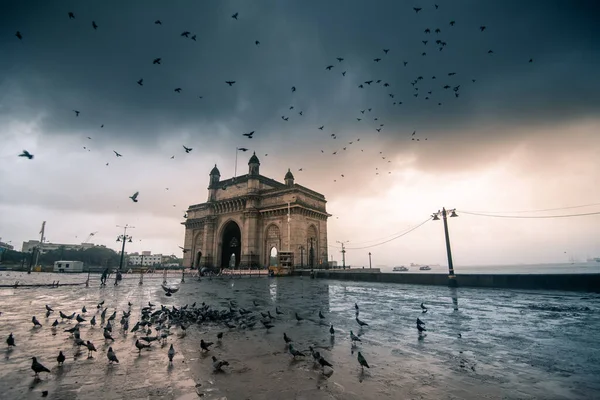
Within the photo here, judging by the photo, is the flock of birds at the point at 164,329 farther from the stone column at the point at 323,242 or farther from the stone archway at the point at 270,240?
the stone column at the point at 323,242

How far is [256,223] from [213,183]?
15821mm

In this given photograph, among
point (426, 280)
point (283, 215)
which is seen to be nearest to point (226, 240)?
point (283, 215)

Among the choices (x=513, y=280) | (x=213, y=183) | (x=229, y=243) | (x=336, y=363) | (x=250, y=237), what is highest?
(x=213, y=183)

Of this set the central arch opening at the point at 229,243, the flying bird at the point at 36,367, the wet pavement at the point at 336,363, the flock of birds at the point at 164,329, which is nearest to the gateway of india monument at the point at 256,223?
the central arch opening at the point at 229,243

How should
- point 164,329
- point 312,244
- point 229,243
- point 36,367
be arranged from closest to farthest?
point 36,367
point 164,329
point 312,244
point 229,243

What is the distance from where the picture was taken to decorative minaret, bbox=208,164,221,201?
54.7 metres

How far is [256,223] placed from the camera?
4616 cm

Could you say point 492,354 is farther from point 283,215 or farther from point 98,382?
point 283,215

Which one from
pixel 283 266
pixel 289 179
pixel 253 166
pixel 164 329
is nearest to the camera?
pixel 164 329

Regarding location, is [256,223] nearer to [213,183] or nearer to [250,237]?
[250,237]

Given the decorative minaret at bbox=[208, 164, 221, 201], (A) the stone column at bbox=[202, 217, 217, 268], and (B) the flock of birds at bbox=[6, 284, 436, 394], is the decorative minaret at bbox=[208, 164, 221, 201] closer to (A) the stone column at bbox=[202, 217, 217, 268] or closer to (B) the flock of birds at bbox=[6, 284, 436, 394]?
(A) the stone column at bbox=[202, 217, 217, 268]

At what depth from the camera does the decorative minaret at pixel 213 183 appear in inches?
2153

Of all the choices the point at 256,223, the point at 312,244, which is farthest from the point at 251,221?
the point at 312,244

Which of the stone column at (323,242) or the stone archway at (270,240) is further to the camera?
the stone column at (323,242)
